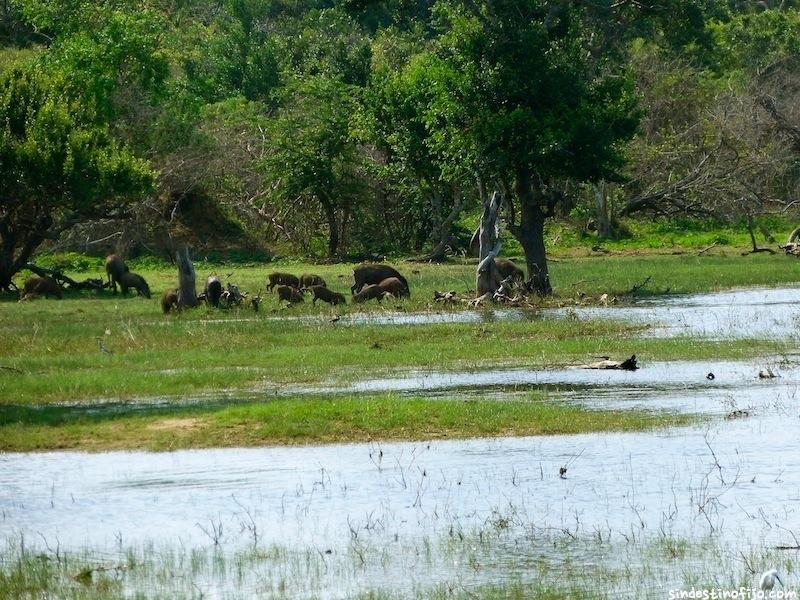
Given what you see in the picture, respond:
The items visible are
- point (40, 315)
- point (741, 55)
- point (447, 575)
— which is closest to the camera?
point (447, 575)

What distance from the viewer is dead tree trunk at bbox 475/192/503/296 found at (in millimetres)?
31000

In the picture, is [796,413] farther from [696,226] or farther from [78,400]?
[696,226]

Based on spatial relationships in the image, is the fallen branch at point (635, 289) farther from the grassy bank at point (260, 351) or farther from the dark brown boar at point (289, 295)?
the dark brown boar at point (289, 295)

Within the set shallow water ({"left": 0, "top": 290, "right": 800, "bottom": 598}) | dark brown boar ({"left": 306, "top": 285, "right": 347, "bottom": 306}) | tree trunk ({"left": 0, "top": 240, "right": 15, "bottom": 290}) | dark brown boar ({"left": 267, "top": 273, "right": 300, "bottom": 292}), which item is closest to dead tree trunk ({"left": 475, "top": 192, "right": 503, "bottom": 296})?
dark brown boar ({"left": 306, "top": 285, "right": 347, "bottom": 306})

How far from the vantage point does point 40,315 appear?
29125 mm

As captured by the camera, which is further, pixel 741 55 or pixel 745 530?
pixel 741 55

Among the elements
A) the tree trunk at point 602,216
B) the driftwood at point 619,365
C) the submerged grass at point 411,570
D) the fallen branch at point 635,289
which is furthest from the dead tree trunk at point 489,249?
the submerged grass at point 411,570

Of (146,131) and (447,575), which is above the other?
(146,131)

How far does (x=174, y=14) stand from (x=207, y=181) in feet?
99.6

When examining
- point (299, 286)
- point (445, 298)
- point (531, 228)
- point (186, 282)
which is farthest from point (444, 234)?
point (186, 282)

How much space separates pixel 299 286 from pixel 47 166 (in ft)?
21.1

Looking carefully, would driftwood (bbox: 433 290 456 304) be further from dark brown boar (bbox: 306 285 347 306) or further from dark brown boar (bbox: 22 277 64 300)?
dark brown boar (bbox: 22 277 64 300)

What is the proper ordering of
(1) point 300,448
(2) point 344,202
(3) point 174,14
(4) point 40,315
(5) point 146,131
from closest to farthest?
1. (1) point 300,448
2. (4) point 40,315
3. (5) point 146,131
4. (2) point 344,202
5. (3) point 174,14

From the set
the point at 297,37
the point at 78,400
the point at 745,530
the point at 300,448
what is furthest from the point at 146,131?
the point at 745,530
